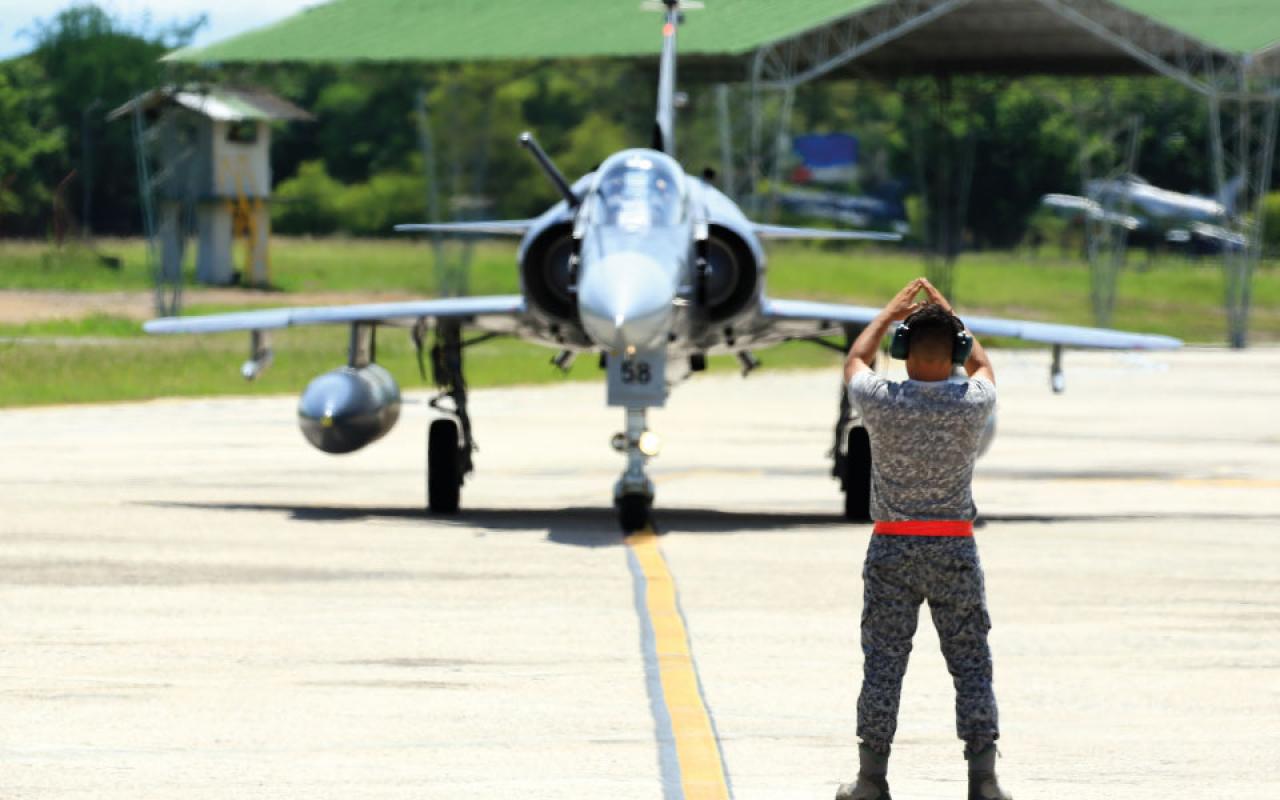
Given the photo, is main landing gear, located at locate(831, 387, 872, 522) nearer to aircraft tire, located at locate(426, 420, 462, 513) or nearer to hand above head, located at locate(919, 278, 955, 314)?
aircraft tire, located at locate(426, 420, 462, 513)

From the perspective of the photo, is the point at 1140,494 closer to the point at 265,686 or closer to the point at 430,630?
the point at 430,630

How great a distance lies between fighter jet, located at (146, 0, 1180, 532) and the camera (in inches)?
631

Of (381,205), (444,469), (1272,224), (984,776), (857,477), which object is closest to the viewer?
(984,776)

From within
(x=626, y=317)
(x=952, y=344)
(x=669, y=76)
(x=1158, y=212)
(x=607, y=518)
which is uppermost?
(x=669, y=76)

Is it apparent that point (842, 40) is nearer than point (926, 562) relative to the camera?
No

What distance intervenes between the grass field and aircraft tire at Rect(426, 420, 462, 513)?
13.9 m

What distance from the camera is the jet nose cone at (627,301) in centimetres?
1528

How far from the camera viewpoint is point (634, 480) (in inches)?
667

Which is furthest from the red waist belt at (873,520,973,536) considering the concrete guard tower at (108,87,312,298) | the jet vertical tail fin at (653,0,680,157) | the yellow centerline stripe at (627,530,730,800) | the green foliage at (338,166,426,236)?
the green foliage at (338,166,426,236)

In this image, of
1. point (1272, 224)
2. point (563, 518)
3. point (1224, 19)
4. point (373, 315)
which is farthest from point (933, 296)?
point (1272, 224)

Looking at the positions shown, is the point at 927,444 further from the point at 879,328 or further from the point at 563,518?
the point at 563,518

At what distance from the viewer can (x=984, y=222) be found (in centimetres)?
10494

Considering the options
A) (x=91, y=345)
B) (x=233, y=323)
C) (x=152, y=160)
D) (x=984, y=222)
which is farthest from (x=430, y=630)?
(x=984, y=222)

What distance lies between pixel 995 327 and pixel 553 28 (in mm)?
35820
